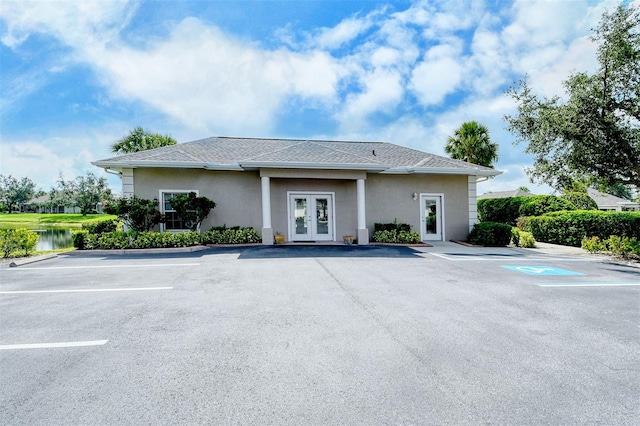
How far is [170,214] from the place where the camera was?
13.1 meters

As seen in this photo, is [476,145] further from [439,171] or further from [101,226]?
[101,226]

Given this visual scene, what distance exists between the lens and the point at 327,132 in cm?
2273

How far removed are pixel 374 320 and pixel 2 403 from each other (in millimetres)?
3856

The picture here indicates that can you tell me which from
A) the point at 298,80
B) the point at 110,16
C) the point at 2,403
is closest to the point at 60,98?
the point at 110,16

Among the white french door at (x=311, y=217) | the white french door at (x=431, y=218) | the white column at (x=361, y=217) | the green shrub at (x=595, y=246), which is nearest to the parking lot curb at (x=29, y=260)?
the white french door at (x=311, y=217)

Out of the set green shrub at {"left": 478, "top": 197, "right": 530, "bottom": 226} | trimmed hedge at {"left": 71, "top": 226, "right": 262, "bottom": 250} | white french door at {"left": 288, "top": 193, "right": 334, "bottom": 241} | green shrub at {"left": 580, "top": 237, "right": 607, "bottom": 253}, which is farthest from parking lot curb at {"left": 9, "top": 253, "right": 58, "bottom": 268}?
green shrub at {"left": 478, "top": 197, "right": 530, "bottom": 226}

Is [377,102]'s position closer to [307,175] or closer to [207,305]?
[307,175]

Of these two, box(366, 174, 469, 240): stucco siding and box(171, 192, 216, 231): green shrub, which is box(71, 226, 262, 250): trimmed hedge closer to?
box(171, 192, 216, 231): green shrub

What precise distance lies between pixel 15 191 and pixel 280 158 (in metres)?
80.6

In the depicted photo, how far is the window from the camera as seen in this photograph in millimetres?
12984

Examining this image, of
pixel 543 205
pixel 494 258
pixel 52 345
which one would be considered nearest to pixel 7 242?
pixel 52 345

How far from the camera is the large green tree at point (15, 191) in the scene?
62.8 m

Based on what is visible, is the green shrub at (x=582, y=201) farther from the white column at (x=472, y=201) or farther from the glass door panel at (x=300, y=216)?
the glass door panel at (x=300, y=216)

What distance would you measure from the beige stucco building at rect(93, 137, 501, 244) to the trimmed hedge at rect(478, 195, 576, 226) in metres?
5.45
